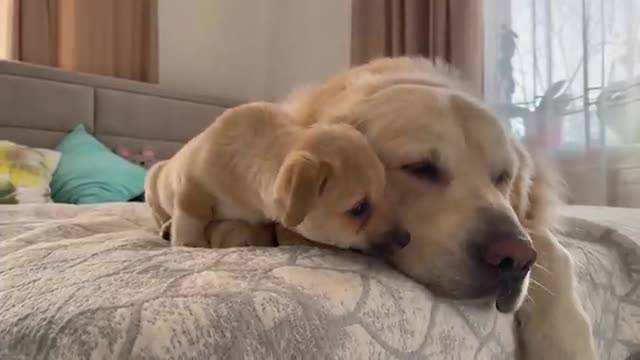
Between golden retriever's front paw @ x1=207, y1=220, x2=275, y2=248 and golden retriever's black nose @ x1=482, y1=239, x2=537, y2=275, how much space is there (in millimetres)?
293

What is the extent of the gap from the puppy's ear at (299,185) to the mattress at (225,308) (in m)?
0.04

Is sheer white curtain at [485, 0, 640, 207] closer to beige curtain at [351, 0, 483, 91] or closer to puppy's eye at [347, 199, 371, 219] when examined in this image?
beige curtain at [351, 0, 483, 91]

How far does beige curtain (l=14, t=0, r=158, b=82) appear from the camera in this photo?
10.2 ft

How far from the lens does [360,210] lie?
30.1 inches

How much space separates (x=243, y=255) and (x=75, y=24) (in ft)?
9.21

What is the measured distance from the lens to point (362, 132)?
0.89m

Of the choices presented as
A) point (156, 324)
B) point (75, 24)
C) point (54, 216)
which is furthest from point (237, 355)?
point (75, 24)

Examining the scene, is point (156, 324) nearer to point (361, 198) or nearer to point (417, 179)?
point (361, 198)

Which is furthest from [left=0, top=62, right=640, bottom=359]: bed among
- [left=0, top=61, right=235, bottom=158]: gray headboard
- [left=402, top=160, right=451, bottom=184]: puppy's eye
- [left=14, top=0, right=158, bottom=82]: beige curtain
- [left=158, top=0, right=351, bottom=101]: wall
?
[left=158, top=0, right=351, bottom=101]: wall

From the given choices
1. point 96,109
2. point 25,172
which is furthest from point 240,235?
point 96,109

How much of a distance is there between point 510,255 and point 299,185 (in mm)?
216

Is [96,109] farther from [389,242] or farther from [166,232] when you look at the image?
[389,242]

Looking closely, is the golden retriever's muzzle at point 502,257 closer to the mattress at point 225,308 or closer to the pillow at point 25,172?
the mattress at point 225,308

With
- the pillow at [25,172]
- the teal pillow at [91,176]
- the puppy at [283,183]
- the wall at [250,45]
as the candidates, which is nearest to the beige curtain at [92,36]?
the wall at [250,45]
